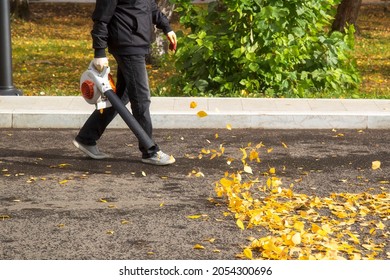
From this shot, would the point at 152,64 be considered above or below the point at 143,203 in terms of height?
A: below

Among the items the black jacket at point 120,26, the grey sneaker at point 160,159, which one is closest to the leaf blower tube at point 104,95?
the grey sneaker at point 160,159

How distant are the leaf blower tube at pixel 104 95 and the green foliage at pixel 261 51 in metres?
3.76

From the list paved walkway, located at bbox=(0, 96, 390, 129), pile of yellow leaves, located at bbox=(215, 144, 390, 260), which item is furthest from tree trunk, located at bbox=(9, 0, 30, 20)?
pile of yellow leaves, located at bbox=(215, 144, 390, 260)

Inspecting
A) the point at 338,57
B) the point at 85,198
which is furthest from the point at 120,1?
the point at 338,57

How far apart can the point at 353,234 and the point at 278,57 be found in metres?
6.08

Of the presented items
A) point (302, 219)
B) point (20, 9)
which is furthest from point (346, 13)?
point (302, 219)

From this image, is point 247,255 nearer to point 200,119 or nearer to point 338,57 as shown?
point 200,119

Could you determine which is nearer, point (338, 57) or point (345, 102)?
point (345, 102)

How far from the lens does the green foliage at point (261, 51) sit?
12.6 metres

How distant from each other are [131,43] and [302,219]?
2.49m

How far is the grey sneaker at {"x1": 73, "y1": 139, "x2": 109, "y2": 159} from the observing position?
369 inches

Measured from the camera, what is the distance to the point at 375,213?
7.33 metres

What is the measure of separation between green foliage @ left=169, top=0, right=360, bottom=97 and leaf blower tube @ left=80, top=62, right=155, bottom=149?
3.76 metres

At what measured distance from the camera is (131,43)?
8781 millimetres
